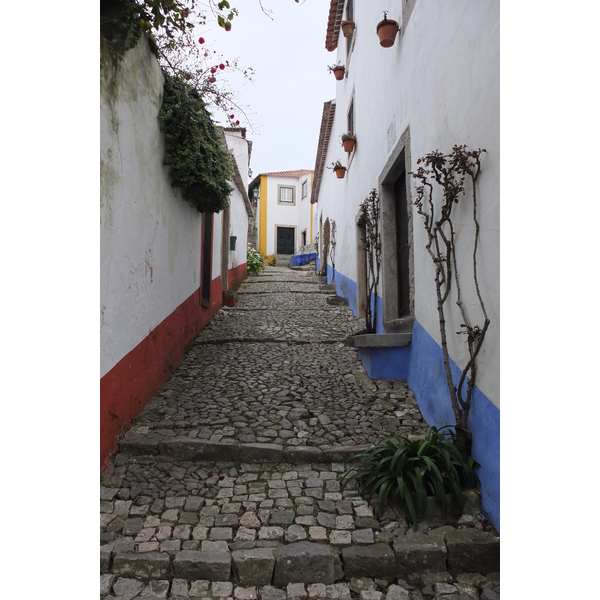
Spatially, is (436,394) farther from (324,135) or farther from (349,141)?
(324,135)

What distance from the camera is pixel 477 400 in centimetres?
245

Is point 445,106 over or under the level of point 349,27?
under

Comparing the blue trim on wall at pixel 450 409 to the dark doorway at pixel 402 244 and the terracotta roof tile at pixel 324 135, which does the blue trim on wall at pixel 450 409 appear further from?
the terracotta roof tile at pixel 324 135

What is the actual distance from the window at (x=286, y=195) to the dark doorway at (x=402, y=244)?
23.1 m

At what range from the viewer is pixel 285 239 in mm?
27500

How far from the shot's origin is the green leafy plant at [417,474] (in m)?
2.35

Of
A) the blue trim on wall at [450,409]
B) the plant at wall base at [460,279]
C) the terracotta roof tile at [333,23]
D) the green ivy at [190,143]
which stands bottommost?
the blue trim on wall at [450,409]

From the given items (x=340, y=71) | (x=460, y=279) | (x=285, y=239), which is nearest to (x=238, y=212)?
(x=340, y=71)

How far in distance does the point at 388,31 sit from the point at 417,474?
164 inches

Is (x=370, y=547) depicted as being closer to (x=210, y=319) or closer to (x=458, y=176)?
(x=458, y=176)

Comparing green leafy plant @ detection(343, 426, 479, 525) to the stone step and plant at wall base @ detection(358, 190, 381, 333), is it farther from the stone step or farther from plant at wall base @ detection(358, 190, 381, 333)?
plant at wall base @ detection(358, 190, 381, 333)

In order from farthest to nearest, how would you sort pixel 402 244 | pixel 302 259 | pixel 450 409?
pixel 302 259 < pixel 402 244 < pixel 450 409

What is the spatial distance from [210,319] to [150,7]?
453cm

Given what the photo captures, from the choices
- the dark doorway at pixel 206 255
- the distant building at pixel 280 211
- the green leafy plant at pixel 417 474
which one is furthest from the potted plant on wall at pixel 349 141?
the distant building at pixel 280 211
